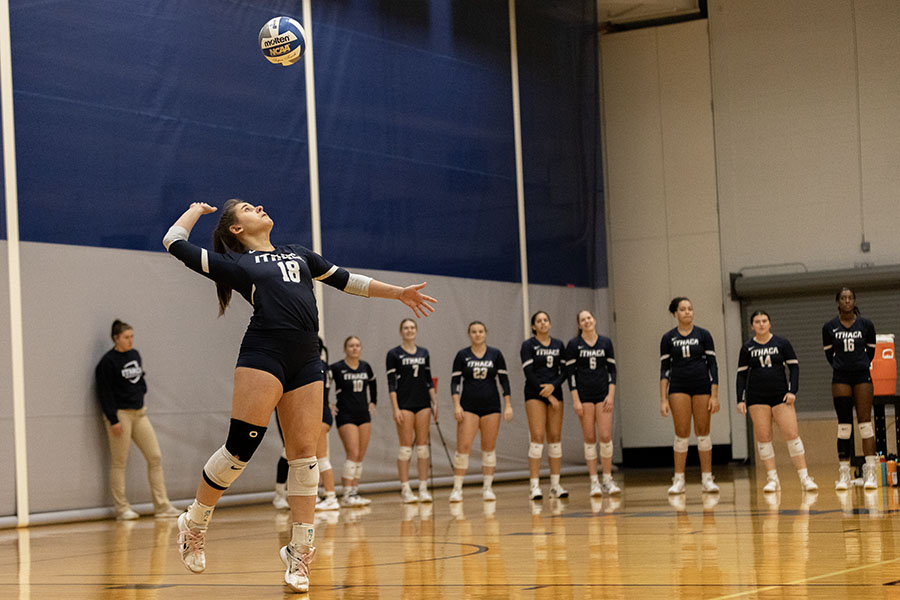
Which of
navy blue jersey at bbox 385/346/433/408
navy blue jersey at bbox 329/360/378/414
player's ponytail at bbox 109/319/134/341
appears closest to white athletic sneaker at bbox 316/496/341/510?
navy blue jersey at bbox 329/360/378/414

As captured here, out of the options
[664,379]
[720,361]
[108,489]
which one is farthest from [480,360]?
[720,361]

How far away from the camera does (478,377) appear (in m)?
12.0

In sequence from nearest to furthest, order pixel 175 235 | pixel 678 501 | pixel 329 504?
1. pixel 175 235
2. pixel 678 501
3. pixel 329 504

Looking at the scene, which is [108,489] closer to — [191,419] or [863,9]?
[191,419]

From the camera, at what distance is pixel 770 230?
19.2m

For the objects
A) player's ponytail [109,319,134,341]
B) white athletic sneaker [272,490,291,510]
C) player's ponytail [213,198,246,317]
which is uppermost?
player's ponytail [213,198,246,317]

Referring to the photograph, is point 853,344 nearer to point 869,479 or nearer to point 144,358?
point 869,479

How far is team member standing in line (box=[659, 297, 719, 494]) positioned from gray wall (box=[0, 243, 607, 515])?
4.61 metres

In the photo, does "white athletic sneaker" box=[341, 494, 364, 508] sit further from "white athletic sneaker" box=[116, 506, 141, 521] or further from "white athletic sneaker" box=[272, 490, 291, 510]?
"white athletic sneaker" box=[116, 506, 141, 521]

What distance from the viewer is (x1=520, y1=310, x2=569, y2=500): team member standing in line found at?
470 inches

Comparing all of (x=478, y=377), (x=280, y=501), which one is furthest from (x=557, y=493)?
(x=280, y=501)

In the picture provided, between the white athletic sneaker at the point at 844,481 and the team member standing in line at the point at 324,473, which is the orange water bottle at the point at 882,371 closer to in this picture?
the white athletic sneaker at the point at 844,481

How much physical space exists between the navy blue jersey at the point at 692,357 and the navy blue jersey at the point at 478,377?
177 cm

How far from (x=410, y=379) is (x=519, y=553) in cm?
576
